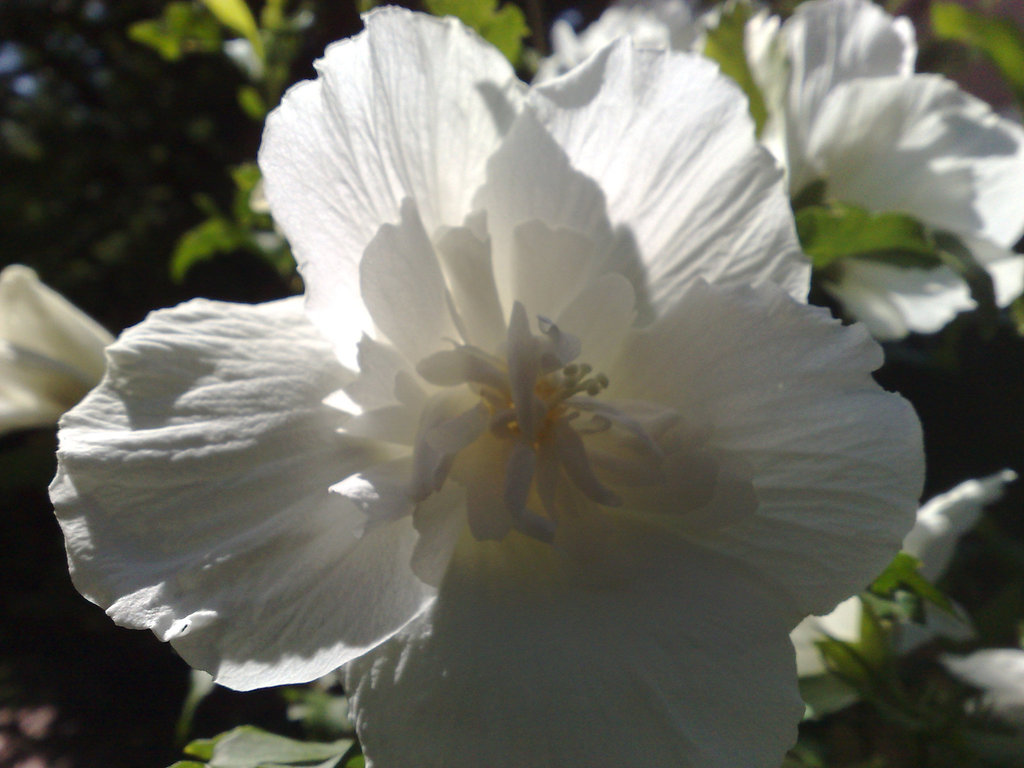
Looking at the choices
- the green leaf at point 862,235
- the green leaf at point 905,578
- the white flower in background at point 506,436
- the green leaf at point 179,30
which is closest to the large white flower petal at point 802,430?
the white flower in background at point 506,436

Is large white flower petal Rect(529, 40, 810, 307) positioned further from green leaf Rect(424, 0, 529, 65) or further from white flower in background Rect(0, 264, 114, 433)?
white flower in background Rect(0, 264, 114, 433)

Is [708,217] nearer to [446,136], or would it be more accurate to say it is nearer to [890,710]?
[446,136]

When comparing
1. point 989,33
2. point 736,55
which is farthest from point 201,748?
point 989,33

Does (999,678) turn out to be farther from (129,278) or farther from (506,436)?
(129,278)

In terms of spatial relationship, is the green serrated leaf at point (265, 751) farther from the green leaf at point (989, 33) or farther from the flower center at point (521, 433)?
the green leaf at point (989, 33)

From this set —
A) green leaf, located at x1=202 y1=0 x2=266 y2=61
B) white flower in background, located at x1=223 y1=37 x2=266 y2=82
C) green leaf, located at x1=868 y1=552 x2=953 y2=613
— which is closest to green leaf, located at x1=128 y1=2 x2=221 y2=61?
white flower in background, located at x1=223 y1=37 x2=266 y2=82

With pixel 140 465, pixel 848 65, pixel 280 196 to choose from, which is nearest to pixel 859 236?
pixel 848 65
